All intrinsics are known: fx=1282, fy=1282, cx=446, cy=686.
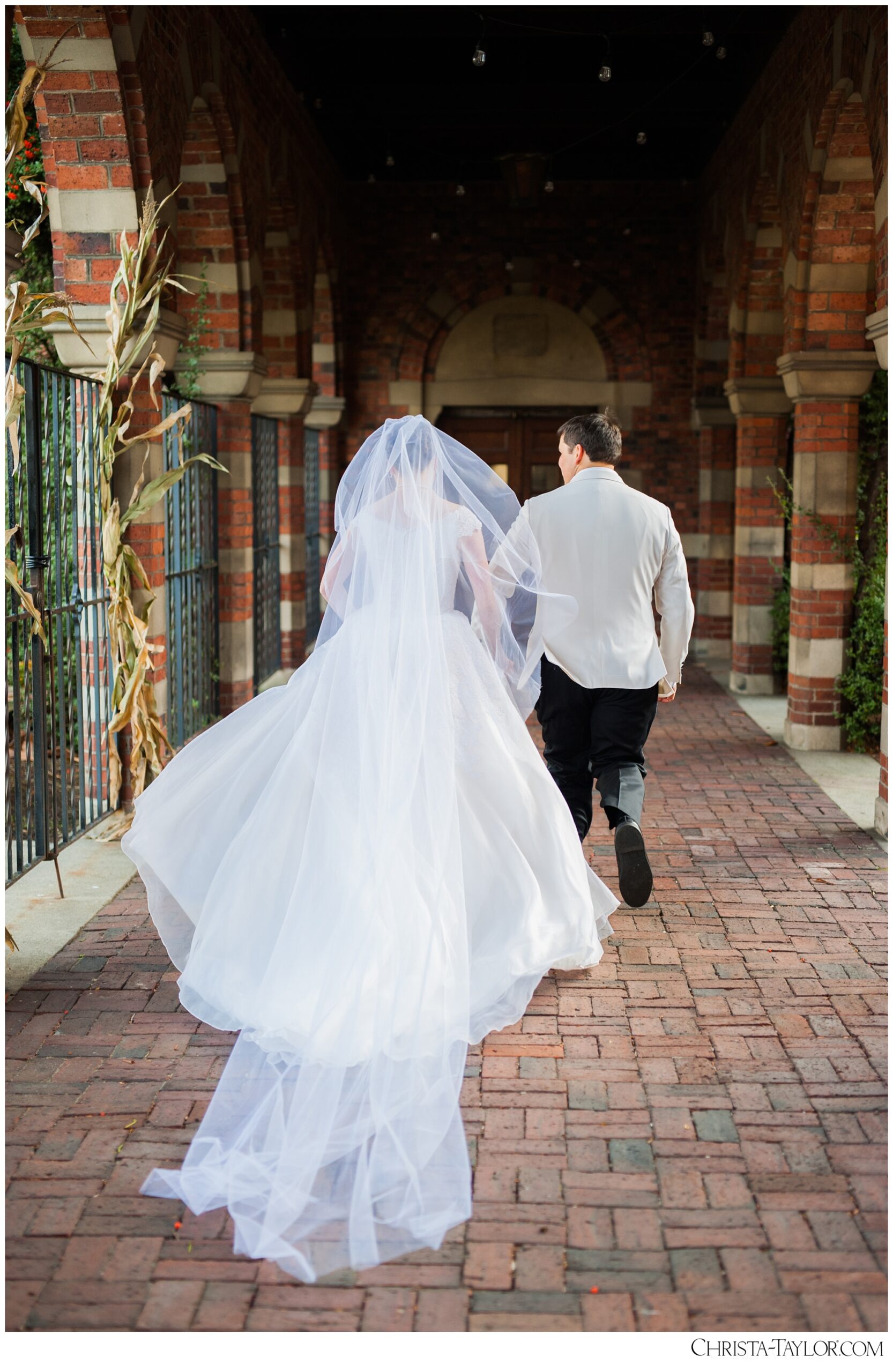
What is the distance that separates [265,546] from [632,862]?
7.00 m

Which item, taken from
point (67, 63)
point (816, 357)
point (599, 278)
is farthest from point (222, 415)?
point (599, 278)

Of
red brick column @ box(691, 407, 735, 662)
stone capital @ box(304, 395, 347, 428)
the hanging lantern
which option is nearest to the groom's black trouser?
the hanging lantern

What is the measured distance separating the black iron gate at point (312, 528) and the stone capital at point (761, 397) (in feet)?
15.2

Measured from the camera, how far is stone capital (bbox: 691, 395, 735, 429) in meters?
13.0

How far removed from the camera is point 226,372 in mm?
8586

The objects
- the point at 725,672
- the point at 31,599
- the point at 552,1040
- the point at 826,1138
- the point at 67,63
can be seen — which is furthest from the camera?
the point at 725,672

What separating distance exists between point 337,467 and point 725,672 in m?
5.10

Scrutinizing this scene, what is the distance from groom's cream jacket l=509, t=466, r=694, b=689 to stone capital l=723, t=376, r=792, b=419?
604cm

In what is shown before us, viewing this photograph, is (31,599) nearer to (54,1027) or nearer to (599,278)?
(54,1027)

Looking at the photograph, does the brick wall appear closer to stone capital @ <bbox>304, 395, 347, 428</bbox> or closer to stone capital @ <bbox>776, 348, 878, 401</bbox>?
stone capital @ <bbox>304, 395, 347, 428</bbox>

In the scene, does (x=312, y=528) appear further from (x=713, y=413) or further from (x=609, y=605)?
(x=609, y=605)

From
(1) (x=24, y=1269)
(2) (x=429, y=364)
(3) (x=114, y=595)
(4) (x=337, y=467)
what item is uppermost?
(2) (x=429, y=364)

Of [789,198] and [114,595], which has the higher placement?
[789,198]

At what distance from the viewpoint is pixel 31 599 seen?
16.1ft
